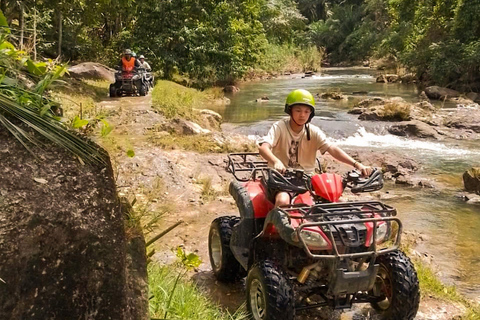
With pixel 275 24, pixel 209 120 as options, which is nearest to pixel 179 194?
pixel 209 120

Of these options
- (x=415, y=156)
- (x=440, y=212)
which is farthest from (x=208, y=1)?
(x=440, y=212)

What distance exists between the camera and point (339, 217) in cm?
332

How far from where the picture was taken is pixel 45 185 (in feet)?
5.60

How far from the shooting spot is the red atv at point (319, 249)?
3.19m

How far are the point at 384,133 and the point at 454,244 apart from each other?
834cm

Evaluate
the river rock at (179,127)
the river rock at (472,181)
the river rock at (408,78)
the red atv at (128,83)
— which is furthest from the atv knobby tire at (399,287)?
the river rock at (408,78)

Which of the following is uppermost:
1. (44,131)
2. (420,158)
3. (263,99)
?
(44,131)

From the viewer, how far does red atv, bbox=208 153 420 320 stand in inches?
126

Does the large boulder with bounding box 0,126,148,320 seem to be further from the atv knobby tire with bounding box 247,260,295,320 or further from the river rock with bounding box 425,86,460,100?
the river rock with bounding box 425,86,460,100

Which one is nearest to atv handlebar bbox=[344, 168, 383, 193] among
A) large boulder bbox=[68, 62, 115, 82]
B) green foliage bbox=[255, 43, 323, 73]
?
large boulder bbox=[68, 62, 115, 82]

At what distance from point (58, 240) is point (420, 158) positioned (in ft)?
38.5

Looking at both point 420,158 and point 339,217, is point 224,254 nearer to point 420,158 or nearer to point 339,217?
point 339,217

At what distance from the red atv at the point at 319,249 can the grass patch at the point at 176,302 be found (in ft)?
1.06

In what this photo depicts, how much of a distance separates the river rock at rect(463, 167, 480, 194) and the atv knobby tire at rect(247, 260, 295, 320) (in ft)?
23.6
